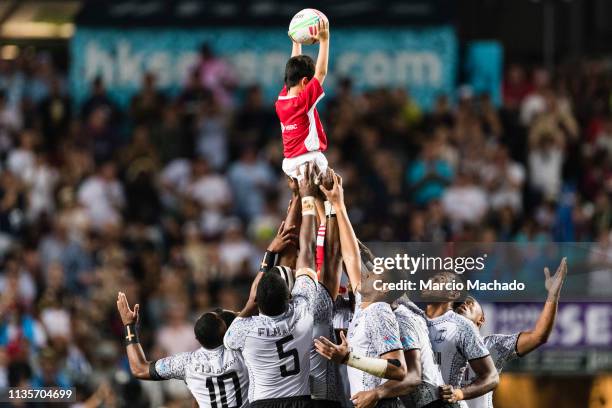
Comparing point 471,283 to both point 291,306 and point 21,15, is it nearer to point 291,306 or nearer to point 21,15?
point 291,306

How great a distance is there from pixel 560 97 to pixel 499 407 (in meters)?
7.71

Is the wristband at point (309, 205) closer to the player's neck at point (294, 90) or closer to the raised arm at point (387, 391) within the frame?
the player's neck at point (294, 90)

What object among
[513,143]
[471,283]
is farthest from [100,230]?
[471,283]

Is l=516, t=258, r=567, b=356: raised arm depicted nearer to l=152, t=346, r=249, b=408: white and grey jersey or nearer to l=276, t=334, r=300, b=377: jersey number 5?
l=276, t=334, r=300, b=377: jersey number 5

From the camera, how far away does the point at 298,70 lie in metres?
12.6

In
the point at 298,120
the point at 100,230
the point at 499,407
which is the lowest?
the point at 499,407

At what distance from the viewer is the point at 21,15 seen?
25328 millimetres

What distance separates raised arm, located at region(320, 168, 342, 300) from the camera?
1259 cm

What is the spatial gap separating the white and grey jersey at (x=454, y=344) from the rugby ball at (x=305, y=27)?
233 cm

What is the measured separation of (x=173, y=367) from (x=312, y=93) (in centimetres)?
241

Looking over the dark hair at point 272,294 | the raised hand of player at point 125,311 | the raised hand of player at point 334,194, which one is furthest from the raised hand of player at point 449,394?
the raised hand of player at point 125,311

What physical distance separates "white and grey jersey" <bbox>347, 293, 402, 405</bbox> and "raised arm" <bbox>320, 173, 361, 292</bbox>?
21 centimetres

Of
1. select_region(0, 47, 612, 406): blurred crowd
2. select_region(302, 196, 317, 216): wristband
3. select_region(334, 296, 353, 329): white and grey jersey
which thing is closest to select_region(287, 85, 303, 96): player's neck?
select_region(302, 196, 317, 216): wristband

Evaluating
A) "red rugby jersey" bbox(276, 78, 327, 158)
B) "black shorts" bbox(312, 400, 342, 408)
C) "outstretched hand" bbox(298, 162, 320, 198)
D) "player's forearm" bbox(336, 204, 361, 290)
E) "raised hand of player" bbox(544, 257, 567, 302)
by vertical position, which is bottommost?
"black shorts" bbox(312, 400, 342, 408)
